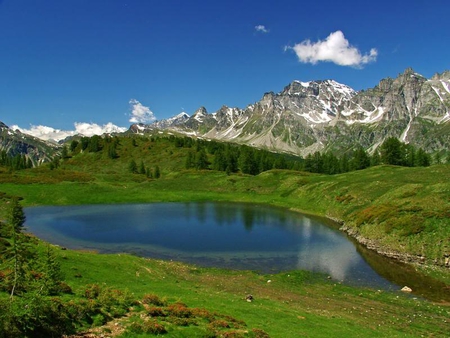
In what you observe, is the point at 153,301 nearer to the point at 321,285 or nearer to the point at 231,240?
the point at 321,285

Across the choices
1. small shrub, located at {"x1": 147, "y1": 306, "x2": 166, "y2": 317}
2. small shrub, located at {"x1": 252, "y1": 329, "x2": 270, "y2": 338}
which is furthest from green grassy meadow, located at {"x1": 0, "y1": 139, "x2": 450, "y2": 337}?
small shrub, located at {"x1": 147, "y1": 306, "x2": 166, "y2": 317}

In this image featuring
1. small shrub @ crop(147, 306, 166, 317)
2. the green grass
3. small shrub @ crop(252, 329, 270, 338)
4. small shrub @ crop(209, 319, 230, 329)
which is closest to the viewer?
small shrub @ crop(252, 329, 270, 338)

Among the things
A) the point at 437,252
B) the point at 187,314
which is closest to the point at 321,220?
the point at 437,252

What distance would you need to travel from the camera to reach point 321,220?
8738cm

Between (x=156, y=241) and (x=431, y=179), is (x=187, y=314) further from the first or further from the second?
(x=431, y=179)

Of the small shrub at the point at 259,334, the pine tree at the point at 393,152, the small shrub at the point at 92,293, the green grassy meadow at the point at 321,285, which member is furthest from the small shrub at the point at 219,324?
the pine tree at the point at 393,152

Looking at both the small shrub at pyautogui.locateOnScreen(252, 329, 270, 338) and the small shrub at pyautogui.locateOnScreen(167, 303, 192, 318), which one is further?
the small shrub at pyautogui.locateOnScreen(167, 303, 192, 318)

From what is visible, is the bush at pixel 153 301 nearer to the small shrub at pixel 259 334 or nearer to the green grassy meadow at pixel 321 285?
the green grassy meadow at pixel 321 285

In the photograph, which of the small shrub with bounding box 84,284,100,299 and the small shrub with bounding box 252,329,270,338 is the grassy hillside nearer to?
the small shrub with bounding box 252,329,270,338

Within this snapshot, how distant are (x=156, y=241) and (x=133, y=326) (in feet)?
144

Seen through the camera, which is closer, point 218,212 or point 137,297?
point 137,297

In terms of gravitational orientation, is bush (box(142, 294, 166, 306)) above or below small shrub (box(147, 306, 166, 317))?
below

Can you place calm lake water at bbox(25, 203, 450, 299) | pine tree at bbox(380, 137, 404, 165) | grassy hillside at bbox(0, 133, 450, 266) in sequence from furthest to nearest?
pine tree at bbox(380, 137, 404, 165) < grassy hillside at bbox(0, 133, 450, 266) < calm lake water at bbox(25, 203, 450, 299)

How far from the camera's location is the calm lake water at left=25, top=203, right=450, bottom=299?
157 ft
